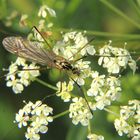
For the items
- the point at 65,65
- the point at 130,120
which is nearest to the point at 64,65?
the point at 65,65

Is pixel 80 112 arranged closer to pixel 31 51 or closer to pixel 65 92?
pixel 65 92

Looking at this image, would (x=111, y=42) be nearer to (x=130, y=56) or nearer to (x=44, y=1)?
(x=130, y=56)

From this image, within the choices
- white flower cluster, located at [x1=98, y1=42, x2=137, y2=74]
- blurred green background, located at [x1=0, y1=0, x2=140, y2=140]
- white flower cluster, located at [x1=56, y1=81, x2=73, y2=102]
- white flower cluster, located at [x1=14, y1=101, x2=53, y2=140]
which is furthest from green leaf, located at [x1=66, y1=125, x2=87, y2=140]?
white flower cluster, located at [x1=98, y1=42, x2=137, y2=74]

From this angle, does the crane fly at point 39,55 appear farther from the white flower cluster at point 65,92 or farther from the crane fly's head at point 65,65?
the white flower cluster at point 65,92

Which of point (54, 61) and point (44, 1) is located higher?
point (44, 1)

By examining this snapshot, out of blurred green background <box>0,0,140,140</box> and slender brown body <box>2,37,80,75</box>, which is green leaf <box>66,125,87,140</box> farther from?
slender brown body <box>2,37,80,75</box>

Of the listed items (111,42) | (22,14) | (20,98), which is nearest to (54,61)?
(111,42)
